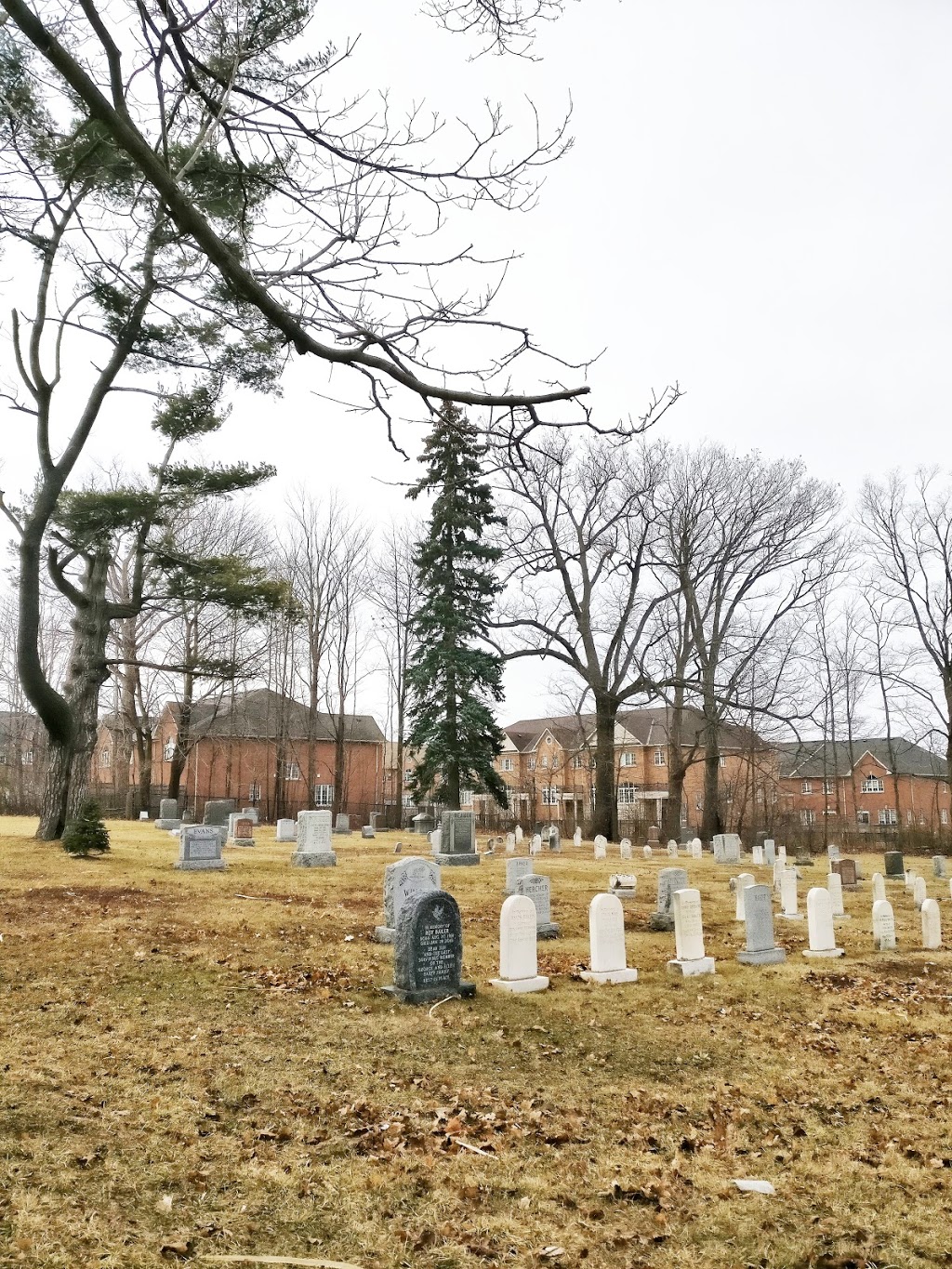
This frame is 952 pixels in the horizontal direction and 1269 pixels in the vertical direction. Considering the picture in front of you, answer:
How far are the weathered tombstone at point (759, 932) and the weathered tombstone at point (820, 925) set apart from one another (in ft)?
2.54

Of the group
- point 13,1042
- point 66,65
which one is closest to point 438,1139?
point 13,1042

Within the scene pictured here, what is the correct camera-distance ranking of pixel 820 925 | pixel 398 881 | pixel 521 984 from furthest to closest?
1. pixel 820 925
2. pixel 398 881
3. pixel 521 984

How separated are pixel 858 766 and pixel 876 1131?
190 ft

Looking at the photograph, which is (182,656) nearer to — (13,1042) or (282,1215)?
(13,1042)

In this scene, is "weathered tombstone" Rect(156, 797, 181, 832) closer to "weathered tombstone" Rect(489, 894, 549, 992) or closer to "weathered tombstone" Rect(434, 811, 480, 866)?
"weathered tombstone" Rect(434, 811, 480, 866)

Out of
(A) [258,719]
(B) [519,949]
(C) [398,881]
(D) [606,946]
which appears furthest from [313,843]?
(A) [258,719]

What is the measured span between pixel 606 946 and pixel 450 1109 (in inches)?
173

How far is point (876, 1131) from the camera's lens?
5.61 m

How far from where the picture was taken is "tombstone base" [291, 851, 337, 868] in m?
20.1

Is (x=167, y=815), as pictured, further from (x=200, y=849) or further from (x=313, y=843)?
(x=200, y=849)

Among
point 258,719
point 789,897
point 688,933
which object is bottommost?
point 789,897

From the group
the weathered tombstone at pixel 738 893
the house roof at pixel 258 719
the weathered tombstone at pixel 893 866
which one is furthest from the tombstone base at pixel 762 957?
the house roof at pixel 258 719

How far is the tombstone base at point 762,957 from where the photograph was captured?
11.0m

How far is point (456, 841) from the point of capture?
889 inches
